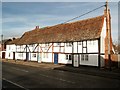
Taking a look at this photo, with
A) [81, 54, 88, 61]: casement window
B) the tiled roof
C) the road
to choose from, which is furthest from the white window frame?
the road

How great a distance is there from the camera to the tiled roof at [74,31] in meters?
30.0

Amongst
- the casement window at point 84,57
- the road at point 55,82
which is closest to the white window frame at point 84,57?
the casement window at point 84,57

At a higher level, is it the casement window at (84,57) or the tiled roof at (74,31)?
the tiled roof at (74,31)

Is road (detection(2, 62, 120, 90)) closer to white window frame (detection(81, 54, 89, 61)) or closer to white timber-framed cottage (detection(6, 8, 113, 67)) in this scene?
white timber-framed cottage (detection(6, 8, 113, 67))

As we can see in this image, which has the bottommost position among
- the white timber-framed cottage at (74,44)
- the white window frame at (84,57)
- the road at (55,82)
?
the road at (55,82)

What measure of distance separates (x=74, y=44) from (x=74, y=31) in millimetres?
3319

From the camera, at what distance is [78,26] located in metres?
35.0

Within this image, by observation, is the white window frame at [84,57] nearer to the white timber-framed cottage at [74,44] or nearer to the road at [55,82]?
the white timber-framed cottage at [74,44]

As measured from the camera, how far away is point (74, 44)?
3209 cm

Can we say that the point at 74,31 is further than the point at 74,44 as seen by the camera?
Yes

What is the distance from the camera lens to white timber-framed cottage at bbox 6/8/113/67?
28.4 m

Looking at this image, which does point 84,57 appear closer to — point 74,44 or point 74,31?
point 74,44

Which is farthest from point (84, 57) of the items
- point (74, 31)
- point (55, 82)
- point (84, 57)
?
point (55, 82)

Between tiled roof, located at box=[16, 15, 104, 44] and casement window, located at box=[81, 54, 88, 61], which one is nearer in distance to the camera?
casement window, located at box=[81, 54, 88, 61]
